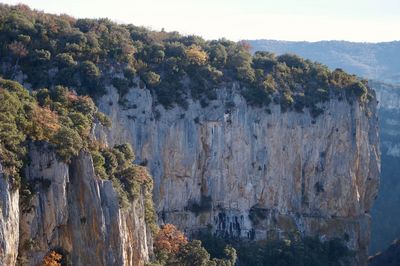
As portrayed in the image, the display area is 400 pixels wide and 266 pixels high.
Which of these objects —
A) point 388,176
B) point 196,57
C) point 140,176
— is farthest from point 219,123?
point 388,176

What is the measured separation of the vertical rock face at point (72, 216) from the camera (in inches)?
1067

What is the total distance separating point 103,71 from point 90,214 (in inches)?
954

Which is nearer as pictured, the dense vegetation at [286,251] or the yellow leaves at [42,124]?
the yellow leaves at [42,124]

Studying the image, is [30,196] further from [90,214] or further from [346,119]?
[346,119]

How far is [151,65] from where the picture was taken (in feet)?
178

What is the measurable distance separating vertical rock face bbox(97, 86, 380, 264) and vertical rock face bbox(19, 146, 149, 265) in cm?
1782

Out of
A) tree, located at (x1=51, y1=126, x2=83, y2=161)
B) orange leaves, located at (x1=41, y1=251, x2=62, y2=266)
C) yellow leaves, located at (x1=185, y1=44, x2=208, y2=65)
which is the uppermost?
yellow leaves, located at (x1=185, y1=44, x2=208, y2=65)

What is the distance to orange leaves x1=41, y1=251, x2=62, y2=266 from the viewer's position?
2673cm

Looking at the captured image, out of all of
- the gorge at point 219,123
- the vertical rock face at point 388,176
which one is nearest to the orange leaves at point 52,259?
the gorge at point 219,123

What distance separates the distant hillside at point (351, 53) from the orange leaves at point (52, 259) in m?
141

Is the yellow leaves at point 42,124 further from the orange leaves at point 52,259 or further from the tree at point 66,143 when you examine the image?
the orange leaves at point 52,259

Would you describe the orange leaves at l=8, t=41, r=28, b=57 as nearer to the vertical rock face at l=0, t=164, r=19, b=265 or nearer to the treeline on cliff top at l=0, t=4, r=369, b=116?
the treeline on cliff top at l=0, t=4, r=369, b=116

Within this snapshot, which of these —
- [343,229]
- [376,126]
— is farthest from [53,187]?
[376,126]

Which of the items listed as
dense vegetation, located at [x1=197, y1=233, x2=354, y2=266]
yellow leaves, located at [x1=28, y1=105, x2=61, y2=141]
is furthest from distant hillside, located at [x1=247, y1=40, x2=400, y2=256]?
yellow leaves, located at [x1=28, y1=105, x2=61, y2=141]
